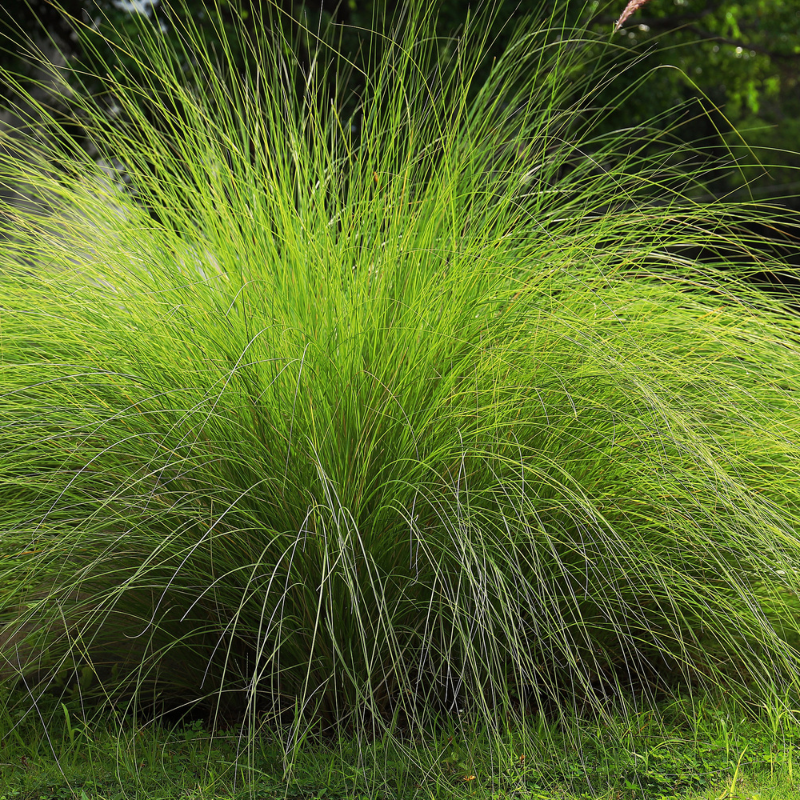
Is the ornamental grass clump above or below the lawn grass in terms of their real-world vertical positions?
above

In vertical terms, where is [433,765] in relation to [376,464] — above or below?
below

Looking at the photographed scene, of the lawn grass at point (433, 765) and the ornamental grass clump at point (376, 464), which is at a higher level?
the ornamental grass clump at point (376, 464)

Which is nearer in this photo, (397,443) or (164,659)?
(397,443)

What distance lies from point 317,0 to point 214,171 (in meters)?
7.21

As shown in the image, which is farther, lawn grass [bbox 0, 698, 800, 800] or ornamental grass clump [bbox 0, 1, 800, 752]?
ornamental grass clump [bbox 0, 1, 800, 752]

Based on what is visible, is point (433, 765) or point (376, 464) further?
point (376, 464)

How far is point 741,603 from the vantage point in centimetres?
241

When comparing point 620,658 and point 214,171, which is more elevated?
point 214,171

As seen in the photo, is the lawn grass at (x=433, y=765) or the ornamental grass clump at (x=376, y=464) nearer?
the lawn grass at (x=433, y=765)

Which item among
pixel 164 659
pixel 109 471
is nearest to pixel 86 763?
pixel 164 659

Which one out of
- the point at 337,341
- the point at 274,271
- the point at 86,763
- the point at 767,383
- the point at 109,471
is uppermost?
the point at 274,271

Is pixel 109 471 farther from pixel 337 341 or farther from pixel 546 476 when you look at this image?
pixel 546 476

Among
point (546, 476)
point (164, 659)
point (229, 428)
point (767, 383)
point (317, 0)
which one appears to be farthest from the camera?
point (317, 0)

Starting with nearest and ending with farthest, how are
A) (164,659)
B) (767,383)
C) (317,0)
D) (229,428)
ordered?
(229,428)
(164,659)
(767,383)
(317,0)
